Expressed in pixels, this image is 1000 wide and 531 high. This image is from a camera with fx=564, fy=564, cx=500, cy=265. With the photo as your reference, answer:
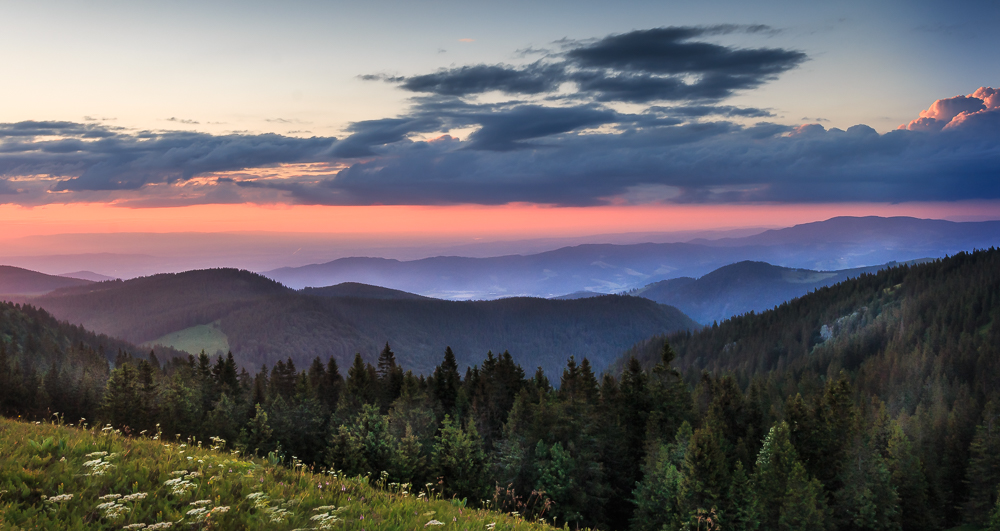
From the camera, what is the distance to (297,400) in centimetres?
7212

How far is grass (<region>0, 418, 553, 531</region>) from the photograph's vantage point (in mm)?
8215

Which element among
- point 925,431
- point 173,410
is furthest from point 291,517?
point 925,431

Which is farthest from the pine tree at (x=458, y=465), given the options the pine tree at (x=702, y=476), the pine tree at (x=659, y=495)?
the pine tree at (x=702, y=476)

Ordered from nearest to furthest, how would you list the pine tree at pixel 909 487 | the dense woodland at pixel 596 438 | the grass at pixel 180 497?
the grass at pixel 180 497, the dense woodland at pixel 596 438, the pine tree at pixel 909 487

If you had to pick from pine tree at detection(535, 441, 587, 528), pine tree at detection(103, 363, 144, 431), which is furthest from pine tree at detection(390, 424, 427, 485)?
pine tree at detection(103, 363, 144, 431)

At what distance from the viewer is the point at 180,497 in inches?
353

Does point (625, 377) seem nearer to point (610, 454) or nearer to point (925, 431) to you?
point (610, 454)

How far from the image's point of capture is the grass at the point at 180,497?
323 inches

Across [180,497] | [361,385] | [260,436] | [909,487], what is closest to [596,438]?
[361,385]

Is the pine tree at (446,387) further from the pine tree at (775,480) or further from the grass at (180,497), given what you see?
the grass at (180,497)

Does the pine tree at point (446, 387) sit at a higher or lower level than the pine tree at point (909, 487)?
higher

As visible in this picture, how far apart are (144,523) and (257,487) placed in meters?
1.78

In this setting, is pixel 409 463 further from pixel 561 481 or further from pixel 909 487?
pixel 909 487

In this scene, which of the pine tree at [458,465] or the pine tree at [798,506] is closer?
the pine tree at [458,465]
